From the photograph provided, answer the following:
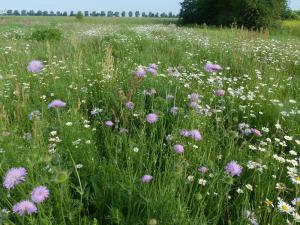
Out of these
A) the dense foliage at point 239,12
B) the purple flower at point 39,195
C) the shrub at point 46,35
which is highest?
the dense foliage at point 239,12

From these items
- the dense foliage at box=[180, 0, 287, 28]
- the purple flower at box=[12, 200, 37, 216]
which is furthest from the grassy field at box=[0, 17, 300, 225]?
the dense foliage at box=[180, 0, 287, 28]

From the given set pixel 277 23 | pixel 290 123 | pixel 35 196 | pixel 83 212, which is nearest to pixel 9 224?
pixel 35 196

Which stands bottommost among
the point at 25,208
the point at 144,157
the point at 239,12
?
the point at 144,157

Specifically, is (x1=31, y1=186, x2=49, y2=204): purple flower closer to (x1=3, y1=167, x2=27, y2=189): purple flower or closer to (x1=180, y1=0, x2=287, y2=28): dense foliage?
(x1=3, y1=167, x2=27, y2=189): purple flower

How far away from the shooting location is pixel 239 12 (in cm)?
2133

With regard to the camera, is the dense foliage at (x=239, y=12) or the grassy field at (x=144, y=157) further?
the dense foliage at (x=239, y=12)

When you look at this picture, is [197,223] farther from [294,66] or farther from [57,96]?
[294,66]

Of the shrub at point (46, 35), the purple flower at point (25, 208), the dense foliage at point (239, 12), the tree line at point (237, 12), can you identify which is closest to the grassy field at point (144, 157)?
the purple flower at point (25, 208)

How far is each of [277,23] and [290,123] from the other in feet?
65.4

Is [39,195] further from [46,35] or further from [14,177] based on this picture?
[46,35]

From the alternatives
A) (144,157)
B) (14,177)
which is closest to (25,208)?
(14,177)

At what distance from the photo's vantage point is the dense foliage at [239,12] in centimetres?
2014

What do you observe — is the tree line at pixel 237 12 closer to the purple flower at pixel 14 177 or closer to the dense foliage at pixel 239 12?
the dense foliage at pixel 239 12

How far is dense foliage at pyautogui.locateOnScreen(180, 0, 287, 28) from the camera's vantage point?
66.1 ft
